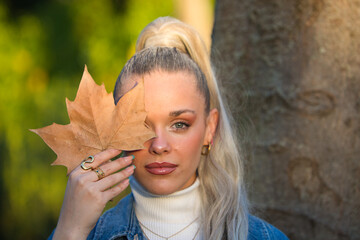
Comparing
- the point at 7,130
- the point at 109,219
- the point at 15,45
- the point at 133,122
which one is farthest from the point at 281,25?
the point at 15,45

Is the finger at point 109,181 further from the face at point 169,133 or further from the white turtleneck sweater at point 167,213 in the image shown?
the white turtleneck sweater at point 167,213

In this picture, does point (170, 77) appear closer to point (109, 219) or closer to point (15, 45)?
point (109, 219)

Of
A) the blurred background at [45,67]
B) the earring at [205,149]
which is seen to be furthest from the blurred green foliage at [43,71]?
the earring at [205,149]

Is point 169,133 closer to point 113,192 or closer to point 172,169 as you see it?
point 172,169

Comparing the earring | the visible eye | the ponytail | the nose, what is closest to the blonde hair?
the ponytail

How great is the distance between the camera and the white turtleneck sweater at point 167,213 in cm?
197

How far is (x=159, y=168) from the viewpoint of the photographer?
5.97 ft

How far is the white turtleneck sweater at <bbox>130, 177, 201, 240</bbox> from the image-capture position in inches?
77.5

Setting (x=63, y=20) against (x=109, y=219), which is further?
(x=63, y=20)

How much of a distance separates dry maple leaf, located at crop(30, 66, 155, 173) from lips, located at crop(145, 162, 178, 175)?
6.2 inches

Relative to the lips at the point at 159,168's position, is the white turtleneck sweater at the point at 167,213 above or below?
below

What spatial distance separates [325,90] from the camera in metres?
2.24

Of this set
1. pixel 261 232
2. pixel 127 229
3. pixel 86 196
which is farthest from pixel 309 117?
pixel 86 196

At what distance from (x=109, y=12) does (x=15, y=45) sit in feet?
8.97
